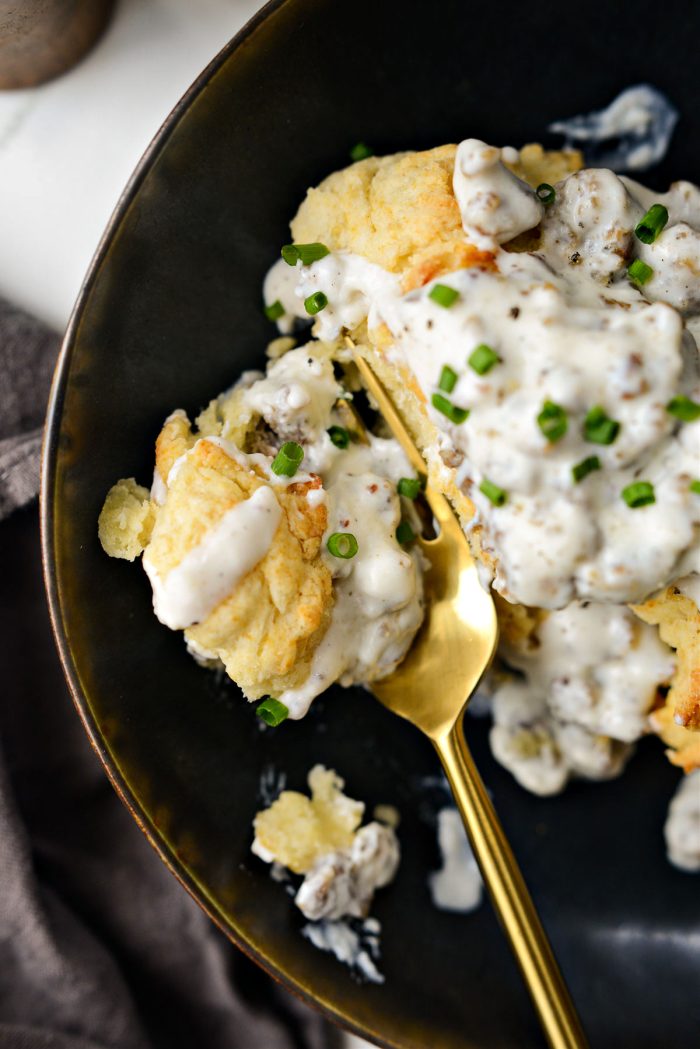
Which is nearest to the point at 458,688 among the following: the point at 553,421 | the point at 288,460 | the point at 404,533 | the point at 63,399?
the point at 404,533

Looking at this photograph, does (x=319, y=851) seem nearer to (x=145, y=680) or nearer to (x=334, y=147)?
(x=145, y=680)

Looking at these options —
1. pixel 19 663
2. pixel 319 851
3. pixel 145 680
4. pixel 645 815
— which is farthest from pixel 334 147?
pixel 645 815

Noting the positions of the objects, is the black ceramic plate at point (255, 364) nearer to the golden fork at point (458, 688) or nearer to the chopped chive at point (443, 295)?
the golden fork at point (458, 688)

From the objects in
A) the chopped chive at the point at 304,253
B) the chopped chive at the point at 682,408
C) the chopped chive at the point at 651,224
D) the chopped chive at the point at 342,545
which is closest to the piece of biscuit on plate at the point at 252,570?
the chopped chive at the point at 342,545

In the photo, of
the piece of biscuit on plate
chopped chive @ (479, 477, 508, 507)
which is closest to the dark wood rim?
the piece of biscuit on plate

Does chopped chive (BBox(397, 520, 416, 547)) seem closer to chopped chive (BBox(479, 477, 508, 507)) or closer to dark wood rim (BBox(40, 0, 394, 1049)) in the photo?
chopped chive (BBox(479, 477, 508, 507))

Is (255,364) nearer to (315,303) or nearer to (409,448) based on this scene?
(315,303)
